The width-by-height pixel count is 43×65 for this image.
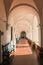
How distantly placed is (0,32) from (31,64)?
2.44 meters

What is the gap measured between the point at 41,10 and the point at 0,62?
4785 mm

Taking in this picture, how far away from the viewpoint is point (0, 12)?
10.4m

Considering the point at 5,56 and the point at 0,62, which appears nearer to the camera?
the point at 0,62

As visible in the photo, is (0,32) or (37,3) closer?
(0,32)

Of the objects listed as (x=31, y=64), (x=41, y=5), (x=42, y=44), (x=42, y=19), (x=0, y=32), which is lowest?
(x=31, y=64)

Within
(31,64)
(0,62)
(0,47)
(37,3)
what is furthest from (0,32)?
(37,3)

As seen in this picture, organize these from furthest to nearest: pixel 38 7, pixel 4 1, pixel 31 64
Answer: pixel 38 7, pixel 4 1, pixel 31 64

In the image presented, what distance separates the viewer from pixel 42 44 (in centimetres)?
1333

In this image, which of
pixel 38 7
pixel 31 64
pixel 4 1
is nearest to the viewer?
pixel 31 64

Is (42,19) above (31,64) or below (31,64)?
above

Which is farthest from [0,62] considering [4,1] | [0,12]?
[4,1]

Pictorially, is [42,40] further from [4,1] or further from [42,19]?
[4,1]

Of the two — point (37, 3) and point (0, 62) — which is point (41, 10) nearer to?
point (37, 3)

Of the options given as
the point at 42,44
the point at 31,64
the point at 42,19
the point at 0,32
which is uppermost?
the point at 42,19
